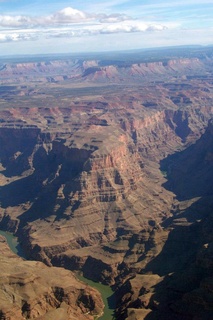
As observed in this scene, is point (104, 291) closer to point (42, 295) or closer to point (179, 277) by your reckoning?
point (42, 295)

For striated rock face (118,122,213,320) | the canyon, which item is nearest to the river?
the canyon

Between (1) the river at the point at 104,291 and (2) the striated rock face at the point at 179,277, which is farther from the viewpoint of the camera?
(1) the river at the point at 104,291

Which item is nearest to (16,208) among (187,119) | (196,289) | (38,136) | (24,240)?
(24,240)

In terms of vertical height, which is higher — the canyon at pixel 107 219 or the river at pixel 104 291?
the canyon at pixel 107 219

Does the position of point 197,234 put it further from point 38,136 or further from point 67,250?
point 38,136

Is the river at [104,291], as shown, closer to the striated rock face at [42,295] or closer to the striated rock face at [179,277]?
the striated rock face at [42,295]

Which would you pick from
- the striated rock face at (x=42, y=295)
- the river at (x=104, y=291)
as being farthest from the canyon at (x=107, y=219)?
the river at (x=104, y=291)

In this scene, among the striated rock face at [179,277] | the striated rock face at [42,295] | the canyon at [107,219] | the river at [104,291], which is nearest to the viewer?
the striated rock face at [179,277]

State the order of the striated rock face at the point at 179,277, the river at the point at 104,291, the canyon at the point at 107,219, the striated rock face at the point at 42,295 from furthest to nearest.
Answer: the river at the point at 104,291 < the canyon at the point at 107,219 < the striated rock face at the point at 42,295 < the striated rock face at the point at 179,277
